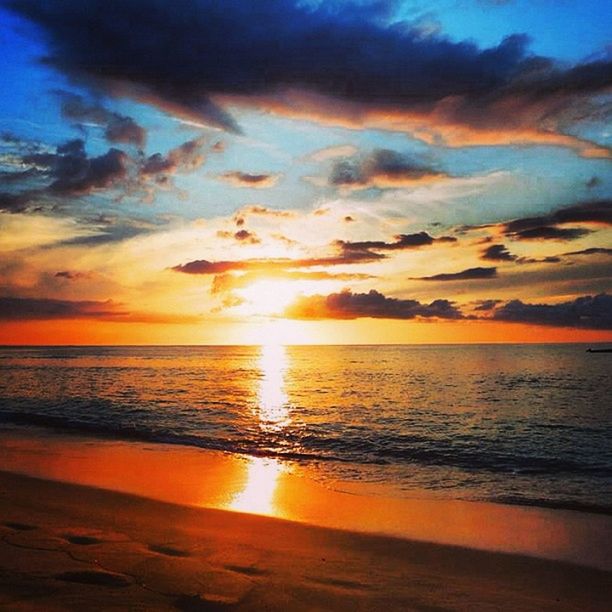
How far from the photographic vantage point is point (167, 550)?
8.32 metres

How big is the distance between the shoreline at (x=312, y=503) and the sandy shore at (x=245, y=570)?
782 mm

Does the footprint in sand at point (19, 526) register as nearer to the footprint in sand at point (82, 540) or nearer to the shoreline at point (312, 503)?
the footprint in sand at point (82, 540)

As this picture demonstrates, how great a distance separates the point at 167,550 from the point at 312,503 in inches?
188

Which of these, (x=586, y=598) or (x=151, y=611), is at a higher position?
(x=151, y=611)

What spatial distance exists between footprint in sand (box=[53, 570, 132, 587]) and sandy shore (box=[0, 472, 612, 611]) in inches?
0.9

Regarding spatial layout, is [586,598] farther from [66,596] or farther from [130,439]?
[130,439]

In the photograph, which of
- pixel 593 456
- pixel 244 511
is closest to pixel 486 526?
pixel 244 511

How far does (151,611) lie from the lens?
5.91 m

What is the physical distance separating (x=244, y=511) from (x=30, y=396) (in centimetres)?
3792

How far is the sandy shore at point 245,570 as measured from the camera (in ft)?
21.0

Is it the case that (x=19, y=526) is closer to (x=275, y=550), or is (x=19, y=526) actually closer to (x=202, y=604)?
(x=275, y=550)

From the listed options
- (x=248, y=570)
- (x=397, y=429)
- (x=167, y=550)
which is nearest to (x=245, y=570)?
(x=248, y=570)

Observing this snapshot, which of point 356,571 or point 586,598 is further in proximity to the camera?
point 356,571

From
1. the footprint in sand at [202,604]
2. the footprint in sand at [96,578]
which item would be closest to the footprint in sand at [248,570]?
the footprint in sand at [202,604]
